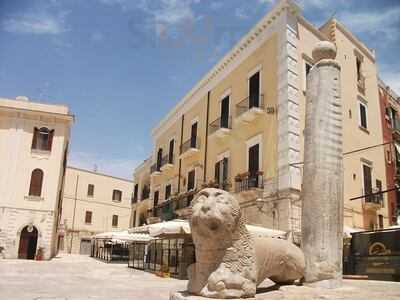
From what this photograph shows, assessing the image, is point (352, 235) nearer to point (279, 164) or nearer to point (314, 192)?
point (279, 164)

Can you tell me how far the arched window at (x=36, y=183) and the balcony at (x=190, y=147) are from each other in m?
8.99

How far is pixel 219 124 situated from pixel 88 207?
2485cm

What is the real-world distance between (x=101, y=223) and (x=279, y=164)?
29439 mm

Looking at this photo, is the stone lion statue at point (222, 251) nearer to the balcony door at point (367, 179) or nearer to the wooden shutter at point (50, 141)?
the balcony door at point (367, 179)

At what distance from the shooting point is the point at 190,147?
2022 centimetres

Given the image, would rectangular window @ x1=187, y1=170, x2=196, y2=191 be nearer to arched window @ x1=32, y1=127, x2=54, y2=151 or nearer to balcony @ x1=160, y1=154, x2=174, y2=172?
balcony @ x1=160, y1=154, x2=174, y2=172

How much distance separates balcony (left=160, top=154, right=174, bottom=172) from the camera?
22.9 m

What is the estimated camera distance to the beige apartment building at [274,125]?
44.9 feet

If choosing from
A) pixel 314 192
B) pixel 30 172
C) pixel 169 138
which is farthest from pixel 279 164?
pixel 30 172

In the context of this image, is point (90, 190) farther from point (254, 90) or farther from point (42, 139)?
point (254, 90)

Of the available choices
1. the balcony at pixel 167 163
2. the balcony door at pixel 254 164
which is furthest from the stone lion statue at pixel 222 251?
the balcony at pixel 167 163

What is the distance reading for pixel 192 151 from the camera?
1983 centimetres

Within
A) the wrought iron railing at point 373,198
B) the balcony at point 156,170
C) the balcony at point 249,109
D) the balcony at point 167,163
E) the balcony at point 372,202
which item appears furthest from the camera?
the balcony at point 156,170

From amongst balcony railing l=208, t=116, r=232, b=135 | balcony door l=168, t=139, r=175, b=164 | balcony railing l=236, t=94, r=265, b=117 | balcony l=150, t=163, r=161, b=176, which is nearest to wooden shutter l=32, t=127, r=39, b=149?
balcony l=150, t=163, r=161, b=176
